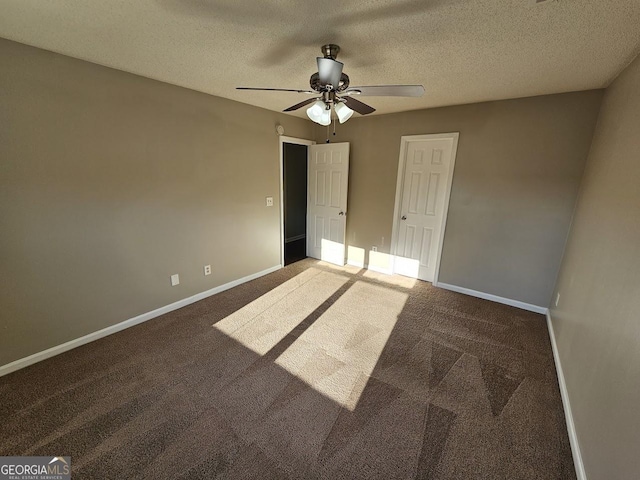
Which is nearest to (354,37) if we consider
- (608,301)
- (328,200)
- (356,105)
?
(356,105)

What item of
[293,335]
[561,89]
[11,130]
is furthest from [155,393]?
[561,89]

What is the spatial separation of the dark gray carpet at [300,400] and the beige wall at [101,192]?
382 millimetres

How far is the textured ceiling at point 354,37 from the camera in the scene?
4.51 ft

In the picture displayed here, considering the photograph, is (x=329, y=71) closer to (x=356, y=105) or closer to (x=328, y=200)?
(x=356, y=105)

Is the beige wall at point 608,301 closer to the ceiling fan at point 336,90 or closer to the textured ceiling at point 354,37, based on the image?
the textured ceiling at point 354,37

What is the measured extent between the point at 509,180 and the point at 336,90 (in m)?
2.36

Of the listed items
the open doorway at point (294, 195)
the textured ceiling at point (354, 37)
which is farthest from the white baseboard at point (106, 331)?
the textured ceiling at point (354, 37)

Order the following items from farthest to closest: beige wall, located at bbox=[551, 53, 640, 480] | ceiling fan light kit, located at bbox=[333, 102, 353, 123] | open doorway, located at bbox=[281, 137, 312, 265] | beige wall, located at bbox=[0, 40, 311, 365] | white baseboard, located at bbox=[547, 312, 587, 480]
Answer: open doorway, located at bbox=[281, 137, 312, 265] → ceiling fan light kit, located at bbox=[333, 102, 353, 123] → beige wall, located at bbox=[0, 40, 311, 365] → white baseboard, located at bbox=[547, 312, 587, 480] → beige wall, located at bbox=[551, 53, 640, 480]

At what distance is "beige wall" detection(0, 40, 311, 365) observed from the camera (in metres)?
1.87

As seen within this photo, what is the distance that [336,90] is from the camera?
5.88 ft

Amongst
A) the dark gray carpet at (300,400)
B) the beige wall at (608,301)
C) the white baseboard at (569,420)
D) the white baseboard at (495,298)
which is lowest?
the dark gray carpet at (300,400)

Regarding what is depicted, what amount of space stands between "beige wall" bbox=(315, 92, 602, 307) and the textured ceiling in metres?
0.40

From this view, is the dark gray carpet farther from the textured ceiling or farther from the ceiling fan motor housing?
the textured ceiling

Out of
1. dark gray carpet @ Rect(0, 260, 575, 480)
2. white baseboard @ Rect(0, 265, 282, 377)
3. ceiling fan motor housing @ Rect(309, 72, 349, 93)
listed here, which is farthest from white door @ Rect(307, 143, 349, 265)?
ceiling fan motor housing @ Rect(309, 72, 349, 93)
